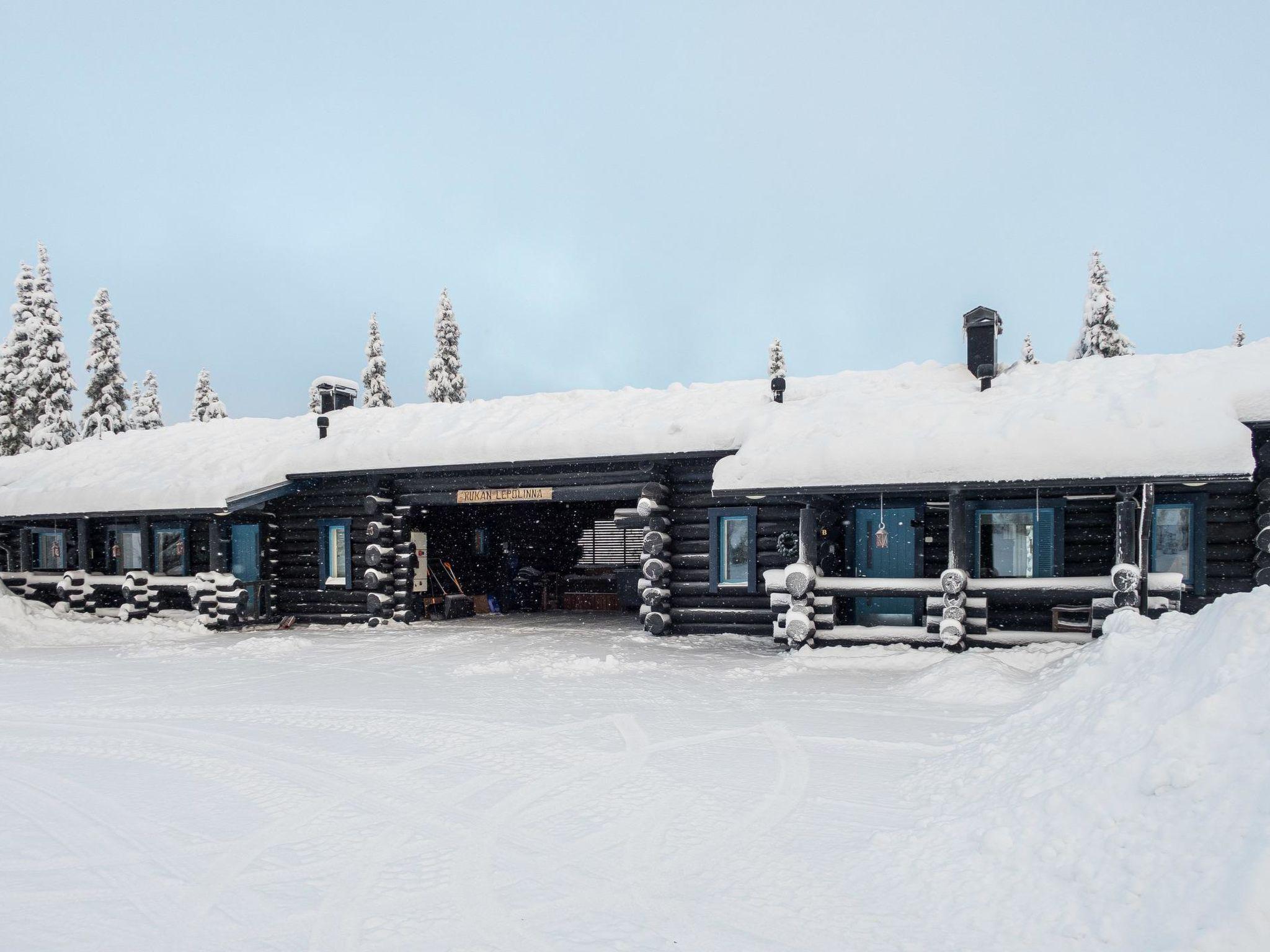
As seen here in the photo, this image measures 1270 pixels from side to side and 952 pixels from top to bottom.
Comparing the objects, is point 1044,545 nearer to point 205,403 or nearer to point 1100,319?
point 1100,319

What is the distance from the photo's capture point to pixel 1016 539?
508 inches

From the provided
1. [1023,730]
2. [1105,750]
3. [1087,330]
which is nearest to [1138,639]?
[1023,730]

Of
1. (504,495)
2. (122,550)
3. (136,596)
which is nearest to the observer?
(504,495)

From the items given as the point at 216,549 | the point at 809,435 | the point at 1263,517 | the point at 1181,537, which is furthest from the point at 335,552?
the point at 1263,517

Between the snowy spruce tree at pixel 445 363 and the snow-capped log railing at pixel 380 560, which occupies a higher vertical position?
the snowy spruce tree at pixel 445 363

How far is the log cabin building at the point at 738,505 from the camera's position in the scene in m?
11.2

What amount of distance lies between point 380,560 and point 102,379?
87.5 feet

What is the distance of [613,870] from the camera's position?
15.3 feet

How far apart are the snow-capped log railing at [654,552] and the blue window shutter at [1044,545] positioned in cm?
595

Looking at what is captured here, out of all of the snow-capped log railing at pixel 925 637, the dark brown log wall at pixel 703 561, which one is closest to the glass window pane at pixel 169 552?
the dark brown log wall at pixel 703 561

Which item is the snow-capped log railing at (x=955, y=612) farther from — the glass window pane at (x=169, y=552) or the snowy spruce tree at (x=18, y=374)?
the snowy spruce tree at (x=18, y=374)

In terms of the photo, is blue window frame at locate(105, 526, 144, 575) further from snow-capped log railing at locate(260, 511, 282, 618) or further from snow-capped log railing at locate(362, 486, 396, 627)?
snow-capped log railing at locate(362, 486, 396, 627)

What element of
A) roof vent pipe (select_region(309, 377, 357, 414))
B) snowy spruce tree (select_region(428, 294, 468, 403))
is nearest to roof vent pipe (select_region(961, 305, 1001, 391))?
roof vent pipe (select_region(309, 377, 357, 414))

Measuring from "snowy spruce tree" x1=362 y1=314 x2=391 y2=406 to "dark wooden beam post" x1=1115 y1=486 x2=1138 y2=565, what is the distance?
1342 inches
